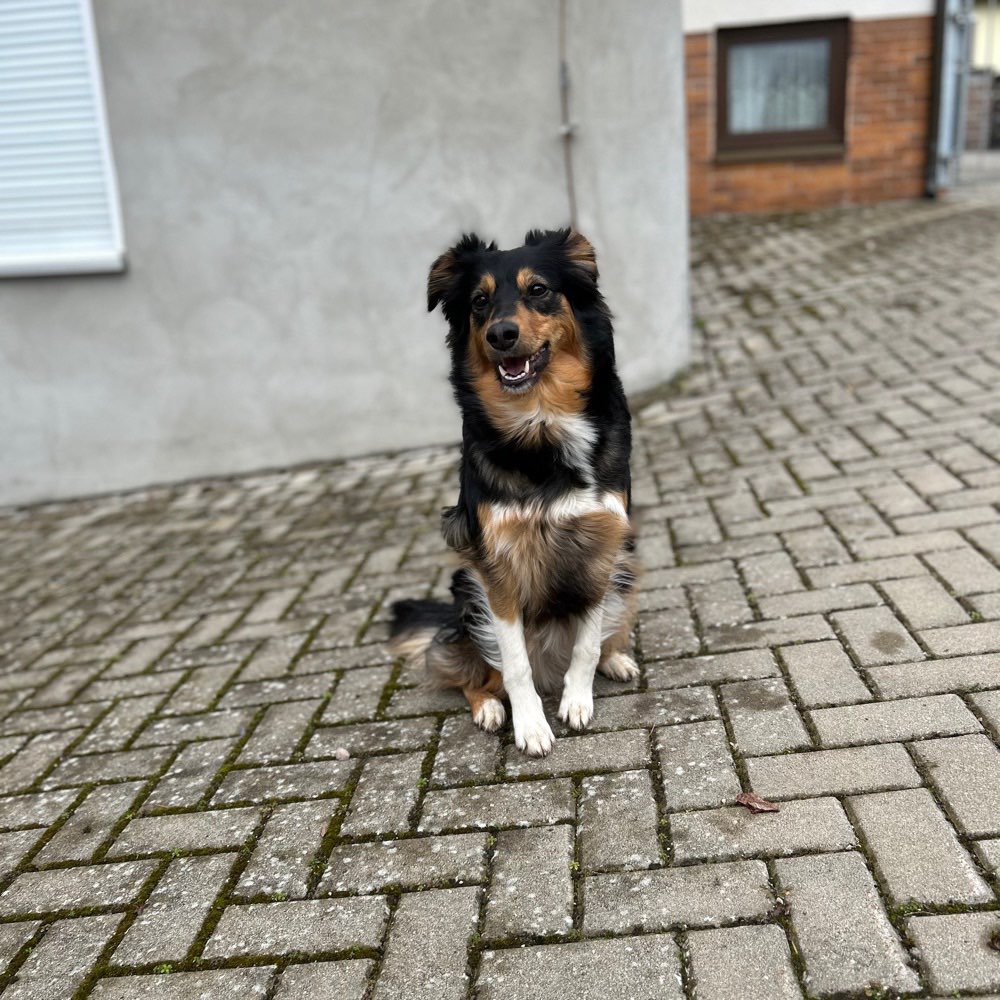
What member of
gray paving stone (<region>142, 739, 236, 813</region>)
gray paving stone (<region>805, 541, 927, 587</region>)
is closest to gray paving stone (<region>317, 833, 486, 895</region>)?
gray paving stone (<region>142, 739, 236, 813</region>)

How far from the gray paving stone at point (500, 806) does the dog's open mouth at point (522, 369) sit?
44.2 inches

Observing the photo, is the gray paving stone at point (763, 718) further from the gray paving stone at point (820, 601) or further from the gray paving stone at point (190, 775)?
the gray paving stone at point (190, 775)

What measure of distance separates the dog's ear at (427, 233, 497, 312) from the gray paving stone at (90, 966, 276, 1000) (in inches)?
74.5

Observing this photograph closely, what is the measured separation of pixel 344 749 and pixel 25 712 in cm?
146

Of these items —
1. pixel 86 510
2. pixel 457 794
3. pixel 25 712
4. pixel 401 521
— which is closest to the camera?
pixel 457 794

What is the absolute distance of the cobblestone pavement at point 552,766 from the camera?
2.02m

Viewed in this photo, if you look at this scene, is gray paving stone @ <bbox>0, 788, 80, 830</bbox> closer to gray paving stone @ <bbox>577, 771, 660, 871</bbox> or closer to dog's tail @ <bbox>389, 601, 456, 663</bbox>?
dog's tail @ <bbox>389, 601, 456, 663</bbox>

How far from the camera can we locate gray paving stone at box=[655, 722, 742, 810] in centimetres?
243

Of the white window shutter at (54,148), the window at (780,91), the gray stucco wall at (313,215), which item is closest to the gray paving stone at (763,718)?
the gray stucco wall at (313,215)

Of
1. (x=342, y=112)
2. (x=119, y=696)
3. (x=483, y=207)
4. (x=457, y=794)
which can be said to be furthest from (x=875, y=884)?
(x=342, y=112)

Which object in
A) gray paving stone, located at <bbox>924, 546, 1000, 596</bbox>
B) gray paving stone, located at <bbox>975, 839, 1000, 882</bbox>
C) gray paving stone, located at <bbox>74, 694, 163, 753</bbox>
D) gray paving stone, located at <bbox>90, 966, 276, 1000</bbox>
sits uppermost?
gray paving stone, located at <bbox>924, 546, 1000, 596</bbox>

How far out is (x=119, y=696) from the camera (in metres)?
3.56

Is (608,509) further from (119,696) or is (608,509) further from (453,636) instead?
(119,696)

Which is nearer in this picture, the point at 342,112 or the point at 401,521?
the point at 401,521
